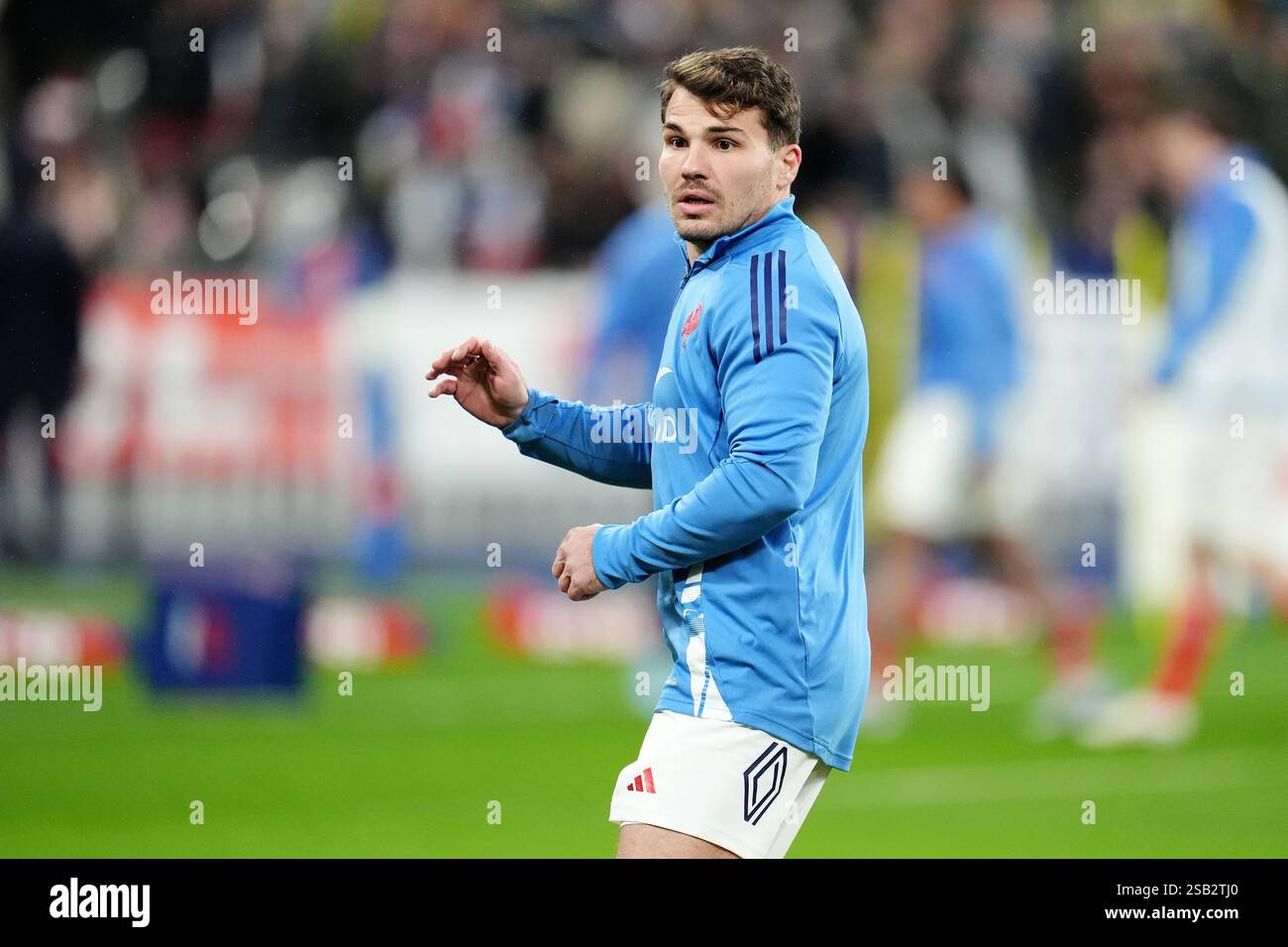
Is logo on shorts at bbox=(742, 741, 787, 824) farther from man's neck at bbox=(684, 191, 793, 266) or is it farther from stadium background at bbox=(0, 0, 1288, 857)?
stadium background at bbox=(0, 0, 1288, 857)

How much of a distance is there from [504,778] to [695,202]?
454 centimetres

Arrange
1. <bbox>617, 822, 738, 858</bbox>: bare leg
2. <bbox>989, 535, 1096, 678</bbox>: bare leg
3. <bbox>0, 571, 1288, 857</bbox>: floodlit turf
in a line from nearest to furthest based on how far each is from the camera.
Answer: <bbox>617, 822, 738, 858</bbox>: bare leg → <bbox>0, 571, 1288, 857</bbox>: floodlit turf → <bbox>989, 535, 1096, 678</bbox>: bare leg

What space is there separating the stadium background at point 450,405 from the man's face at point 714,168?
130 inches

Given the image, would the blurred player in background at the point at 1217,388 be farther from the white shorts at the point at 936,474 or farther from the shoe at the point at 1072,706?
the white shorts at the point at 936,474

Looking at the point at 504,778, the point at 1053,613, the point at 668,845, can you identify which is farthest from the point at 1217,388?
the point at 668,845

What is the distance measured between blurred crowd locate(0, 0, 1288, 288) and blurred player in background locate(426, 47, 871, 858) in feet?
32.8

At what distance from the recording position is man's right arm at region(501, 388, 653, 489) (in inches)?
173

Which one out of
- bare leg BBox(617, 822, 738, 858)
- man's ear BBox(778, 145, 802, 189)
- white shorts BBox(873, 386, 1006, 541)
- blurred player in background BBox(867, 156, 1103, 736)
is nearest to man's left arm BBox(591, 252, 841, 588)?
man's ear BBox(778, 145, 802, 189)

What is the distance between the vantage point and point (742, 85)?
398cm

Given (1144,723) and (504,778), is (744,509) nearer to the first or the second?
(504,778)

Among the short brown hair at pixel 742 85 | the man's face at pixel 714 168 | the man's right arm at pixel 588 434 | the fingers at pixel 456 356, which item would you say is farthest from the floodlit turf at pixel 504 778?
the short brown hair at pixel 742 85

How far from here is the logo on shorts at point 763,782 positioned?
12.9 feet

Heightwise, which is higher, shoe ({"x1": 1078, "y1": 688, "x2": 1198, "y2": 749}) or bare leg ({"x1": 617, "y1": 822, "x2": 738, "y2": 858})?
shoe ({"x1": 1078, "y1": 688, "x2": 1198, "y2": 749})
